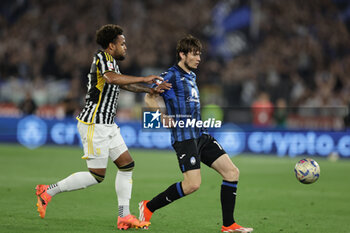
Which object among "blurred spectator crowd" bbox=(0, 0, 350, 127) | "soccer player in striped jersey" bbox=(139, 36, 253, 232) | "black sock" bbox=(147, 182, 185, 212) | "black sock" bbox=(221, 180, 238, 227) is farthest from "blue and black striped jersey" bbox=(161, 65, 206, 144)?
"blurred spectator crowd" bbox=(0, 0, 350, 127)

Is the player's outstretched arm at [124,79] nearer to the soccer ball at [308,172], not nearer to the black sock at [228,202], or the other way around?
the black sock at [228,202]

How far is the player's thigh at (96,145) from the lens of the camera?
289 inches

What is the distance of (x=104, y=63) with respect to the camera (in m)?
7.21

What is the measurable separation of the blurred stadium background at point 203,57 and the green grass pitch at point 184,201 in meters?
5.38

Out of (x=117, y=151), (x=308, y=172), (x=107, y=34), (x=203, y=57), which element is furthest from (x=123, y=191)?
(x=203, y=57)

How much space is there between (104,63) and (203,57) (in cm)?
2104

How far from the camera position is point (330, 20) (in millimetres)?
28297

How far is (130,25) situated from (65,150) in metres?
11.7

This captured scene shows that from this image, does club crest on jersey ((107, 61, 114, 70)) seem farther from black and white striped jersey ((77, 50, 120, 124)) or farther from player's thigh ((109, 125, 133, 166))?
player's thigh ((109, 125, 133, 166))

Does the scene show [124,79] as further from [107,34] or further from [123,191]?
[123,191]

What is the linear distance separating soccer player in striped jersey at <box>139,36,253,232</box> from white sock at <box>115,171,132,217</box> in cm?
34

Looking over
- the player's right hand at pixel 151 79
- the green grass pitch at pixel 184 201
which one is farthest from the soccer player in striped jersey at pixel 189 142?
the green grass pitch at pixel 184 201

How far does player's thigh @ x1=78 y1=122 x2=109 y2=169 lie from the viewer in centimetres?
733

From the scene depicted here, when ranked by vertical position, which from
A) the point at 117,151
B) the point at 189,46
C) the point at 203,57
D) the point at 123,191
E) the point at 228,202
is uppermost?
the point at 203,57
